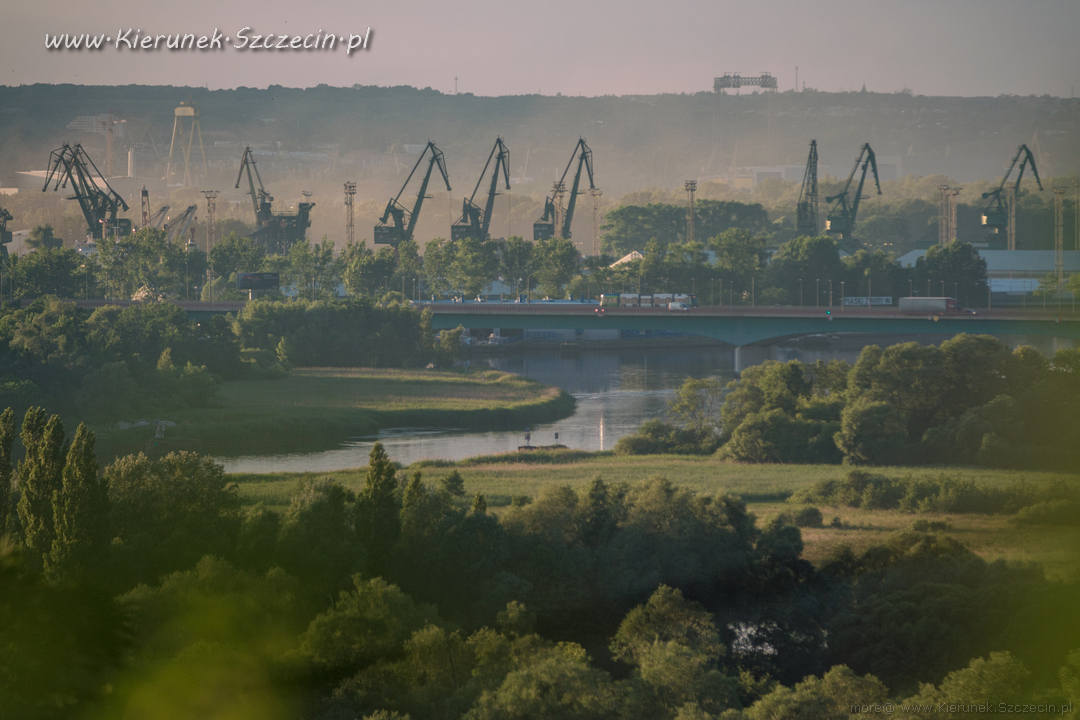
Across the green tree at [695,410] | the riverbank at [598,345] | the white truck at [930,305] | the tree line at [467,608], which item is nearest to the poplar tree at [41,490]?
the tree line at [467,608]

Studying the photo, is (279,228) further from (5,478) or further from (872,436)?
(5,478)

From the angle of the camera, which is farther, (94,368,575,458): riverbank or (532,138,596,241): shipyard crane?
(532,138,596,241): shipyard crane

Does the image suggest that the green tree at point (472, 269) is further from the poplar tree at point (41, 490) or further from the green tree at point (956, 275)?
the poplar tree at point (41, 490)

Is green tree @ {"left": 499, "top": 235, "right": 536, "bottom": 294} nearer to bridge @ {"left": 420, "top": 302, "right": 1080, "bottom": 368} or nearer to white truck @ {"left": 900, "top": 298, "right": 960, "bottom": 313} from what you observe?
bridge @ {"left": 420, "top": 302, "right": 1080, "bottom": 368}

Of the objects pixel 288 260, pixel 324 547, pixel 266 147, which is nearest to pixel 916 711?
pixel 324 547

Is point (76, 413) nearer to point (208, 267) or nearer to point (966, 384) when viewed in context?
point (966, 384)

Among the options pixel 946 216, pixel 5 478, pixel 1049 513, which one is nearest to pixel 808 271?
pixel 946 216

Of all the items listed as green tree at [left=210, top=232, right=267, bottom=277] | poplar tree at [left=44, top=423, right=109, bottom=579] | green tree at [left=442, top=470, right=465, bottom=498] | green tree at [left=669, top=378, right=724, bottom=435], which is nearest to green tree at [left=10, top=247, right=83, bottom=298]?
green tree at [left=210, top=232, right=267, bottom=277]
